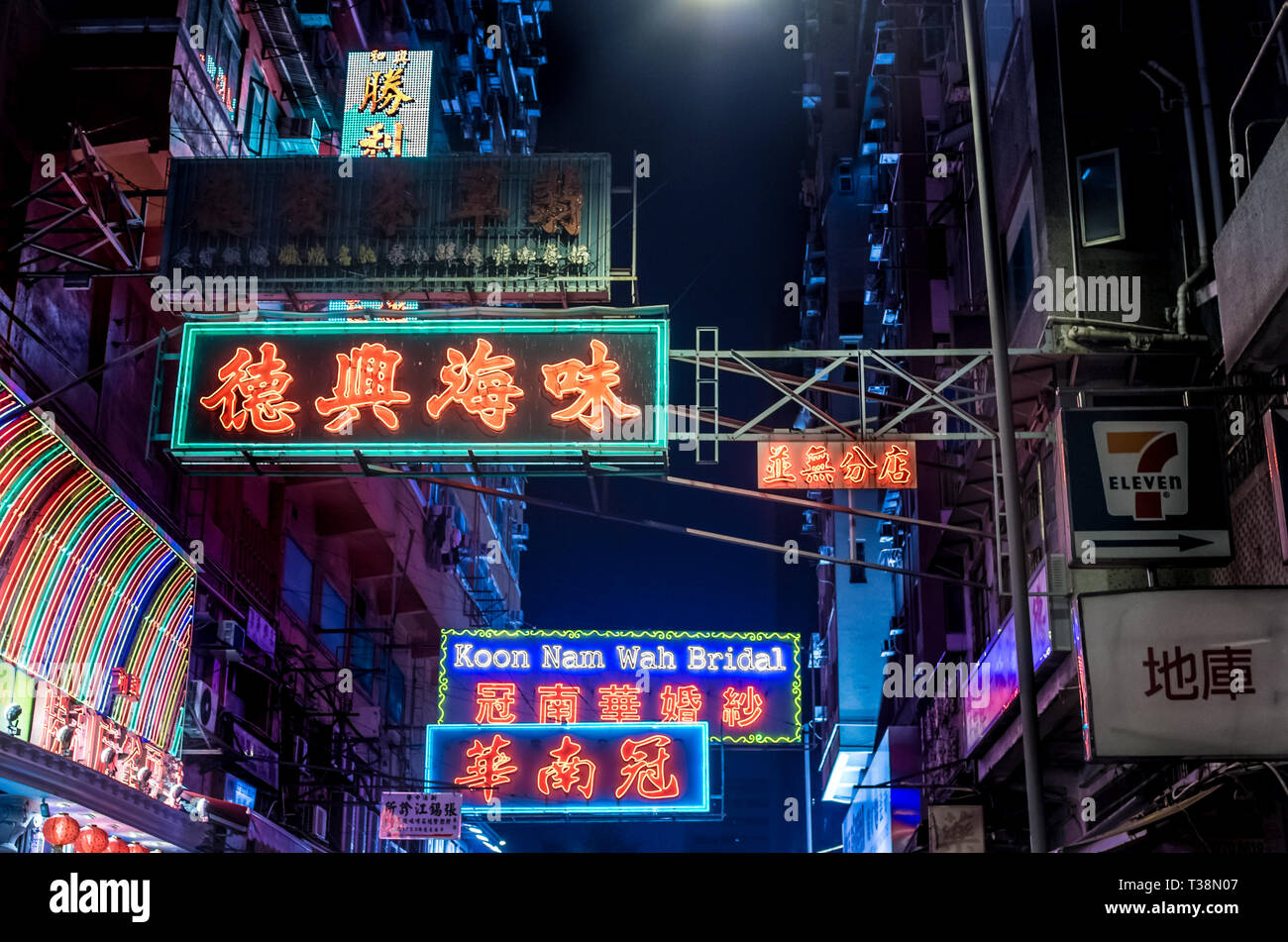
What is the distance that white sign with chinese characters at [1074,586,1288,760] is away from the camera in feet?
38.2

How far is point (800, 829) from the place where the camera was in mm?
94062

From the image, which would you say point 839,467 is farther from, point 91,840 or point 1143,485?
point 91,840

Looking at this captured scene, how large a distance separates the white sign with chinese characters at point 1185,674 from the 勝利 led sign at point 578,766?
50.4 ft

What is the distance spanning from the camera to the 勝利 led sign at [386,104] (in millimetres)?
26688

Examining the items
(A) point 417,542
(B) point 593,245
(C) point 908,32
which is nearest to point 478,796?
(B) point 593,245

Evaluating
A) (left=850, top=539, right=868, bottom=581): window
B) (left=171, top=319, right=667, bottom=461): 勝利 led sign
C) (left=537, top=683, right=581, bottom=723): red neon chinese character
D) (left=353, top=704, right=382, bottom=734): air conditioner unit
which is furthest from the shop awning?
(left=850, top=539, right=868, bottom=581): window

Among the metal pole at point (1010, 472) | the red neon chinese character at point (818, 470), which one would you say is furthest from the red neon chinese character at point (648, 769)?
the metal pole at point (1010, 472)

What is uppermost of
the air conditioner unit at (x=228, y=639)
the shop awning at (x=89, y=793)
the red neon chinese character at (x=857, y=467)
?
the red neon chinese character at (x=857, y=467)

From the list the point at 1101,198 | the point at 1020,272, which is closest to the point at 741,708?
the point at 1020,272

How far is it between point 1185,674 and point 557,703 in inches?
669

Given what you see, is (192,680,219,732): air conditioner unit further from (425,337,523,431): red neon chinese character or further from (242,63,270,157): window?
(425,337,523,431): red neon chinese character

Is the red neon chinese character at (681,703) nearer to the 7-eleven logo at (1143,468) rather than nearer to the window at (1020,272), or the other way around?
the window at (1020,272)

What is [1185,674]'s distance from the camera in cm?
1190

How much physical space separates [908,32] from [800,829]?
69.8 m
